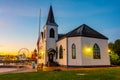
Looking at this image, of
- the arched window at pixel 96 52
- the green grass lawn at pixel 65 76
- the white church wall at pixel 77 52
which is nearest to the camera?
the green grass lawn at pixel 65 76

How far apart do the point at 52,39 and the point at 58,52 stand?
3.40 m

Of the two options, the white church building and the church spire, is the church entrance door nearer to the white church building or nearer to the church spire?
the white church building

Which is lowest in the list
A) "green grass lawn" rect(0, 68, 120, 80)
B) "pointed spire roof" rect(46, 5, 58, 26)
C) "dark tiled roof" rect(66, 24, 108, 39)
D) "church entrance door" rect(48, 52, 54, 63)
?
"green grass lawn" rect(0, 68, 120, 80)

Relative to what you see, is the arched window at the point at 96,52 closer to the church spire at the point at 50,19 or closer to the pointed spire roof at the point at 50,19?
the pointed spire roof at the point at 50,19

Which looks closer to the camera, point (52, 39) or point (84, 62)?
point (84, 62)

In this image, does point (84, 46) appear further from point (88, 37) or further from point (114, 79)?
point (114, 79)

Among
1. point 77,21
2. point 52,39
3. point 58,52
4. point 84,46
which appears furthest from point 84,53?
point 77,21

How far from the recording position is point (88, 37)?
23.5m

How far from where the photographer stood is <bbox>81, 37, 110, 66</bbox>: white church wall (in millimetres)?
22795

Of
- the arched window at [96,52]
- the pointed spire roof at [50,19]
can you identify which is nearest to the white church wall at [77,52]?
the arched window at [96,52]

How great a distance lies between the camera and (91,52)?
23422 mm

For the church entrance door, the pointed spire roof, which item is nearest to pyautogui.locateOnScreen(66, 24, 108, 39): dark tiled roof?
the church entrance door

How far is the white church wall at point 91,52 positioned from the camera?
897 inches

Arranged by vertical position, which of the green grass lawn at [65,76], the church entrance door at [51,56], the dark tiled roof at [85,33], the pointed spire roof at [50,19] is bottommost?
the green grass lawn at [65,76]
